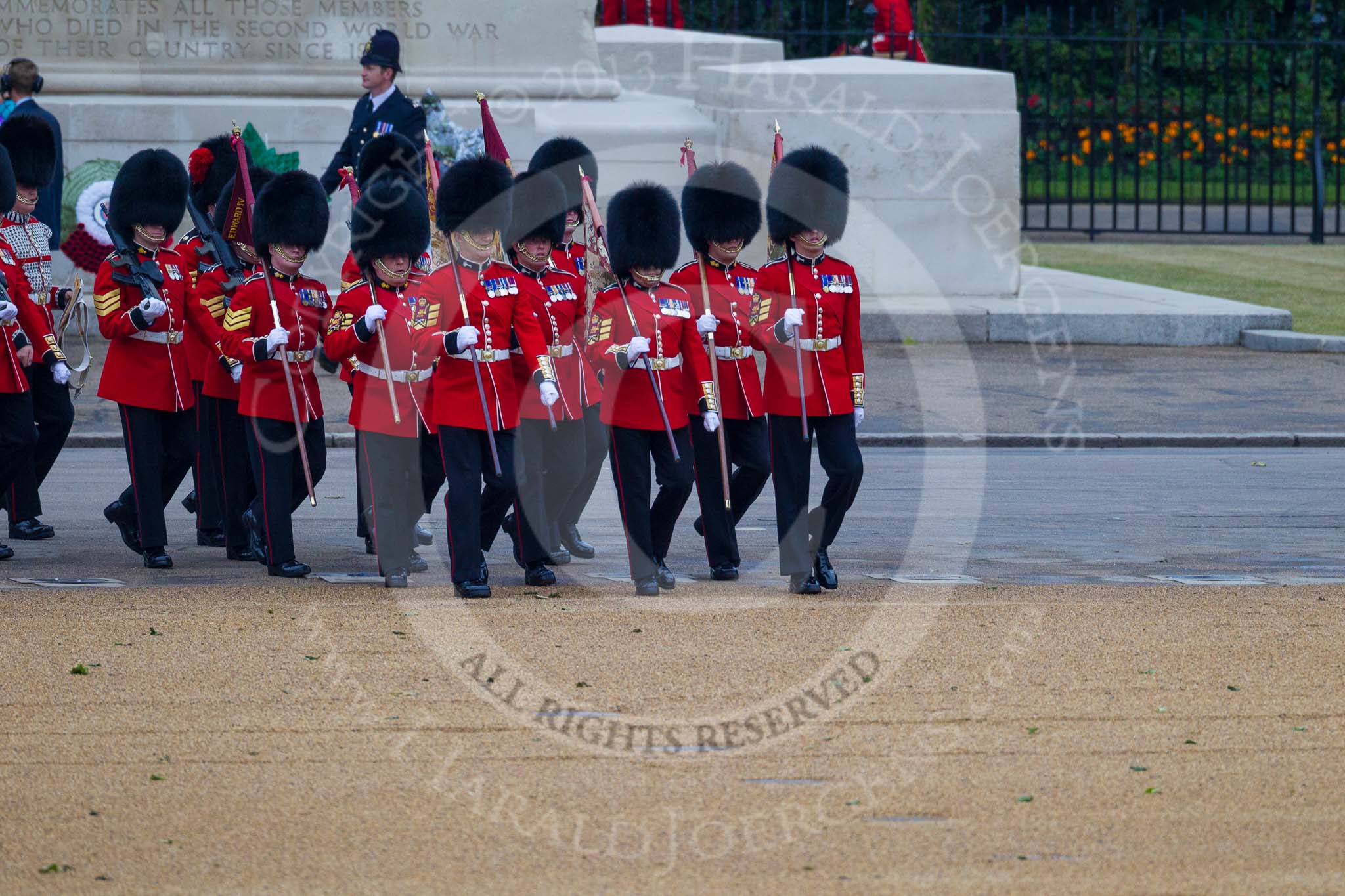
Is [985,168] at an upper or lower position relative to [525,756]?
A: upper

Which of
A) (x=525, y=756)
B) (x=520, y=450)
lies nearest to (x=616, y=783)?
(x=525, y=756)

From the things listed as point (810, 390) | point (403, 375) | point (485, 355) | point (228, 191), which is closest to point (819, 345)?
point (810, 390)

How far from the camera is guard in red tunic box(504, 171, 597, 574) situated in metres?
6.81

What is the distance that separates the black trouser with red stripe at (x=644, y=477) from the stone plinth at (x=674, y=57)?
1150cm

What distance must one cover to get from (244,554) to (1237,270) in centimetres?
1167

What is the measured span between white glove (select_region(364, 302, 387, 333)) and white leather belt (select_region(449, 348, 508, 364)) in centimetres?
26

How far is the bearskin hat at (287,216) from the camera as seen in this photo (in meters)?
6.80

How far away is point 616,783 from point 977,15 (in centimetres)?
2154

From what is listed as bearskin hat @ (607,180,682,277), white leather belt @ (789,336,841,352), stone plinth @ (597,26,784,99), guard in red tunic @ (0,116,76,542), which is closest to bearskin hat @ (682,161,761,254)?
bearskin hat @ (607,180,682,277)

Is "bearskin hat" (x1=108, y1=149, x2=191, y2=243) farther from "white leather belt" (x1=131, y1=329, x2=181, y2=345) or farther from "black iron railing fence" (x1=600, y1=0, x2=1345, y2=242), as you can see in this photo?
"black iron railing fence" (x1=600, y1=0, x2=1345, y2=242)

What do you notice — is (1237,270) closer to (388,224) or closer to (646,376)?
(646,376)

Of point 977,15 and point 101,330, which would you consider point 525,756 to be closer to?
point 101,330

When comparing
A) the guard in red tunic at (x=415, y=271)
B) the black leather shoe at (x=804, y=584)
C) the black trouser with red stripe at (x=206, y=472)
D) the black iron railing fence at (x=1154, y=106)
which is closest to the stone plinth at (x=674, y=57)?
the black iron railing fence at (x=1154, y=106)

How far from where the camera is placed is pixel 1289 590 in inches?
259
